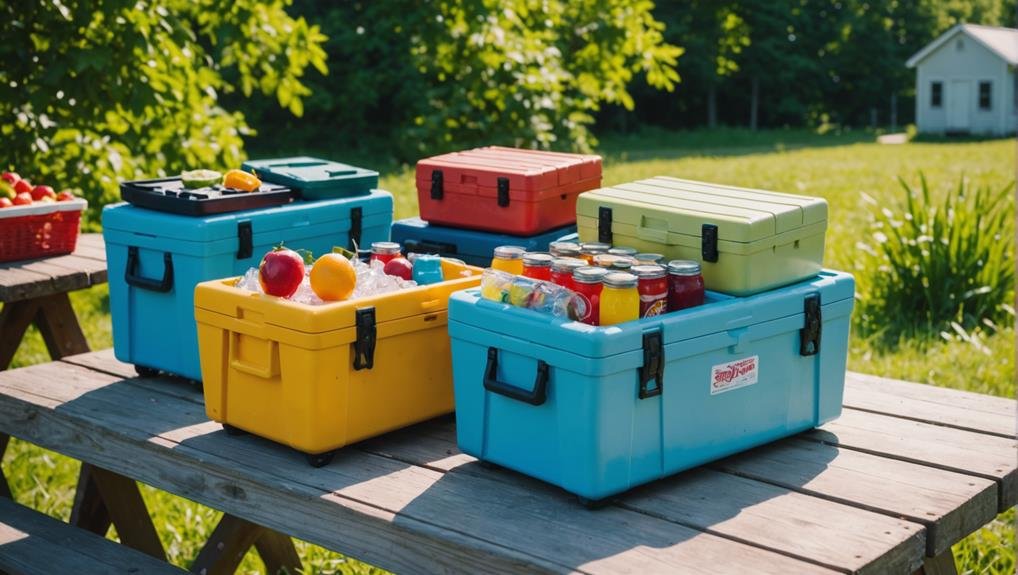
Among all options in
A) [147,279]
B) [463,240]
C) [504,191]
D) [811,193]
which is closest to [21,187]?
[147,279]

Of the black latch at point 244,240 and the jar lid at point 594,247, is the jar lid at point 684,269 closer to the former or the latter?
the jar lid at point 594,247

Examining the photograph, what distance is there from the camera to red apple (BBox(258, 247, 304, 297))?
2.50 metres

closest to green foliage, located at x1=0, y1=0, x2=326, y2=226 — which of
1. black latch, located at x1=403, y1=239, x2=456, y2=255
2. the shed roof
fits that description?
black latch, located at x1=403, y1=239, x2=456, y2=255

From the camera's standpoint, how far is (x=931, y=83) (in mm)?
36156

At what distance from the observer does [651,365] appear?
224 cm

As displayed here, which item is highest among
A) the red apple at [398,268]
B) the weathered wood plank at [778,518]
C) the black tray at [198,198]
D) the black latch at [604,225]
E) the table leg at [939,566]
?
the black tray at [198,198]

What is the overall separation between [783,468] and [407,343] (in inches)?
33.2

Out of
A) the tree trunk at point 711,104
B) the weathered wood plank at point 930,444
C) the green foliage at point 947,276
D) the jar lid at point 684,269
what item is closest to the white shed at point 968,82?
the tree trunk at point 711,104

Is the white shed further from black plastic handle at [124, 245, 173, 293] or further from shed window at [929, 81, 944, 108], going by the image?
black plastic handle at [124, 245, 173, 293]

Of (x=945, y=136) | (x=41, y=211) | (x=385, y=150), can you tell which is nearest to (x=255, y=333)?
(x=41, y=211)

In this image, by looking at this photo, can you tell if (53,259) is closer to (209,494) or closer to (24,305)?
(24,305)

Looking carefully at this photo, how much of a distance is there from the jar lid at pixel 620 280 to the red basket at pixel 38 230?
2587 mm

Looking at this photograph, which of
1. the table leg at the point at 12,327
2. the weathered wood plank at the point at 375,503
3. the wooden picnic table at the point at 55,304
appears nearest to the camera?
the weathered wood plank at the point at 375,503

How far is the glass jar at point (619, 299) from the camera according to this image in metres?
2.25
